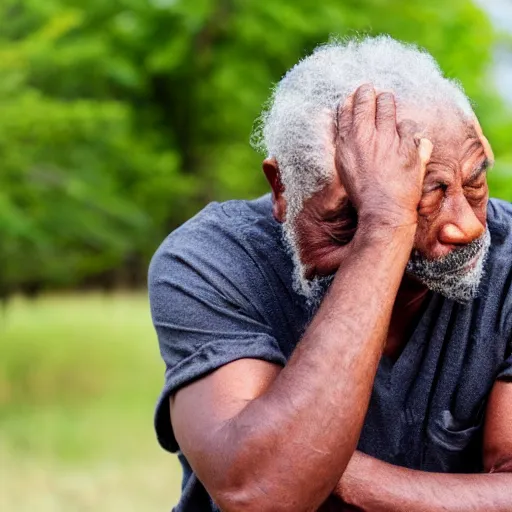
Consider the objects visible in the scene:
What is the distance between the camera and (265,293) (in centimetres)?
237

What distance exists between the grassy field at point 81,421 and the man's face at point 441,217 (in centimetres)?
521

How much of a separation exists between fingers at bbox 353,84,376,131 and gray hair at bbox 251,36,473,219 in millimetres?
52

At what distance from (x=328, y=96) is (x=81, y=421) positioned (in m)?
8.98

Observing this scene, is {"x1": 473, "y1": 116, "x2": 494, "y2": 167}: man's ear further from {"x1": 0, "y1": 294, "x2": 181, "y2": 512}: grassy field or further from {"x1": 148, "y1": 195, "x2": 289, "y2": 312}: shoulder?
{"x1": 0, "y1": 294, "x2": 181, "y2": 512}: grassy field

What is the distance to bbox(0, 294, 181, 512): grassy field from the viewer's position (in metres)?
7.64

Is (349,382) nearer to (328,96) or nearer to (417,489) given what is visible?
(417,489)

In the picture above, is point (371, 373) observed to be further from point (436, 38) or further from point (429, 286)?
point (436, 38)

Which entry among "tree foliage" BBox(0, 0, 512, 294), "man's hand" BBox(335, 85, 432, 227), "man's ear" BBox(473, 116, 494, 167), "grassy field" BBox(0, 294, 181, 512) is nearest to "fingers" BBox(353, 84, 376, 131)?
"man's hand" BBox(335, 85, 432, 227)

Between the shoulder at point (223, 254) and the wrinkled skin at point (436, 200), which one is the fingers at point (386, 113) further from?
the shoulder at point (223, 254)

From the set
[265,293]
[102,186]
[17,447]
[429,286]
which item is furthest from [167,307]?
[102,186]

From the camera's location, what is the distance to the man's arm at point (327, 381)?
195 cm

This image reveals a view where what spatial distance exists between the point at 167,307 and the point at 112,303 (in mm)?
25786

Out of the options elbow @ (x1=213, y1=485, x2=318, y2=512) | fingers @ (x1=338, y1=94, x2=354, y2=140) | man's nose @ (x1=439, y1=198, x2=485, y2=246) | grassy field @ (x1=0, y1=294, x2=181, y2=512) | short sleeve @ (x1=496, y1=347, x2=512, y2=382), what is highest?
fingers @ (x1=338, y1=94, x2=354, y2=140)

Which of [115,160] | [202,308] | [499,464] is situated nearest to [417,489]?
[499,464]
